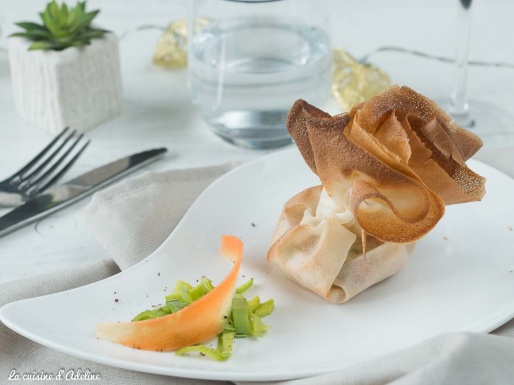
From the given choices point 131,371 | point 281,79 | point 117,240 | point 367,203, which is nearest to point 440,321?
point 367,203

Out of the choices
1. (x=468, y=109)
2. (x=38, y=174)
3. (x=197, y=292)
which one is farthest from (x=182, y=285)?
(x=468, y=109)

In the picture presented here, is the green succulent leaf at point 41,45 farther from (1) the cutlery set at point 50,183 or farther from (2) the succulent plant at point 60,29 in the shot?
(1) the cutlery set at point 50,183

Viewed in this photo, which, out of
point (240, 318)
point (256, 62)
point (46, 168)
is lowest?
point (46, 168)

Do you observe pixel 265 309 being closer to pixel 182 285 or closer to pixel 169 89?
pixel 182 285

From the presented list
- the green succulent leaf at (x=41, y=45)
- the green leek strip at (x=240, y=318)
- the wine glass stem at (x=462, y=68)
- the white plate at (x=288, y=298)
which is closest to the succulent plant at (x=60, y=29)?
the green succulent leaf at (x=41, y=45)

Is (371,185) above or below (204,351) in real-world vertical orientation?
above

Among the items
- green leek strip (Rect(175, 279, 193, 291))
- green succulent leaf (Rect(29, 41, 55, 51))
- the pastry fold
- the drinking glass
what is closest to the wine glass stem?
the drinking glass
